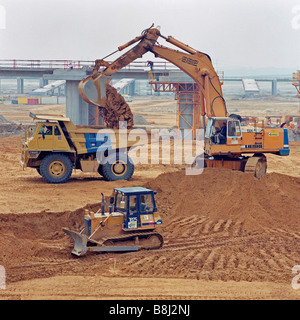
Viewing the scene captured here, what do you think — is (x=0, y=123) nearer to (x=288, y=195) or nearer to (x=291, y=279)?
(x=288, y=195)

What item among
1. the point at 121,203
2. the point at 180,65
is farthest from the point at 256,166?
the point at 121,203

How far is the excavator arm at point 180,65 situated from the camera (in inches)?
941

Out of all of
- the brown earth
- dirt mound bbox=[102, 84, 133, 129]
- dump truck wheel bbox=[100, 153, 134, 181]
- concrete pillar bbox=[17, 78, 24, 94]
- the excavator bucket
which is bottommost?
the brown earth

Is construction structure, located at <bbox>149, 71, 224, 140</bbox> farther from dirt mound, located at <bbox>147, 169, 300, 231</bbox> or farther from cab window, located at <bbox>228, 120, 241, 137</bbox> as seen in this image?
dirt mound, located at <bbox>147, 169, 300, 231</bbox>

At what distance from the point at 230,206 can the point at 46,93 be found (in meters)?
96.0

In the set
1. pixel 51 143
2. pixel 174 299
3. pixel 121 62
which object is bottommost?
pixel 174 299

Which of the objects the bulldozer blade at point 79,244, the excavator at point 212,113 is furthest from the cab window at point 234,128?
the bulldozer blade at point 79,244

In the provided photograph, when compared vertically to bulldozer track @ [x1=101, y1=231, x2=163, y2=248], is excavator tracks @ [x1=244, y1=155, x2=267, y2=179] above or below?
above

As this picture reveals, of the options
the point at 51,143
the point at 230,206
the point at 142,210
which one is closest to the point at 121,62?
the point at 51,143

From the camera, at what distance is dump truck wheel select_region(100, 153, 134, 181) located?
2344cm

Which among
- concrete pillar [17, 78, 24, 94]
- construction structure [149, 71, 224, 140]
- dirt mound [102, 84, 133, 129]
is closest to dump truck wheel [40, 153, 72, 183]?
dirt mound [102, 84, 133, 129]

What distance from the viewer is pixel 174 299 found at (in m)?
11.0

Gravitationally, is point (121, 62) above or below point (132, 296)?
above

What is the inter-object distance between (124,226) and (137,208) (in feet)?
1.78
